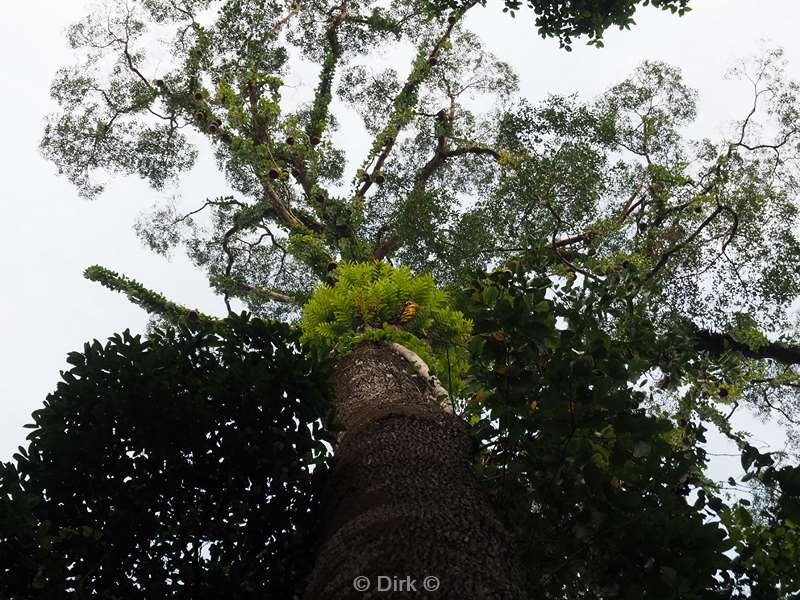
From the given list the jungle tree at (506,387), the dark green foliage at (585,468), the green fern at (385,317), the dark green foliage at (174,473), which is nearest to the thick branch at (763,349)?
the jungle tree at (506,387)

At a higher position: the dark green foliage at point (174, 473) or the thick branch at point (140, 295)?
the thick branch at point (140, 295)

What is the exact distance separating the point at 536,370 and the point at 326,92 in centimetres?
1159

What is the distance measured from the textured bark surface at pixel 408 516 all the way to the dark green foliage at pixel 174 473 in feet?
1.12

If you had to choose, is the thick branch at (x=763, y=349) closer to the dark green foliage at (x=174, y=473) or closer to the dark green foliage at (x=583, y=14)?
the dark green foliage at (x=583, y=14)

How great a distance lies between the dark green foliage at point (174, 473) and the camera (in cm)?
315

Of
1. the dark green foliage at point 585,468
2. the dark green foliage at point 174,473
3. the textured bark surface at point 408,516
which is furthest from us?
the dark green foliage at point 174,473

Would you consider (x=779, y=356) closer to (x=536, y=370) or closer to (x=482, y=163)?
(x=482, y=163)

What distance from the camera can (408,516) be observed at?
102 inches

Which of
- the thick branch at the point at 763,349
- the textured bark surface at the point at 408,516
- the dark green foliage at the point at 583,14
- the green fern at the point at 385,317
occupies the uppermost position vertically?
the dark green foliage at the point at 583,14

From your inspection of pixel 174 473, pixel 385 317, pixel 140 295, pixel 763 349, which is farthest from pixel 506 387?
pixel 140 295

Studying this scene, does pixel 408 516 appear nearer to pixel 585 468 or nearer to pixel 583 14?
pixel 585 468

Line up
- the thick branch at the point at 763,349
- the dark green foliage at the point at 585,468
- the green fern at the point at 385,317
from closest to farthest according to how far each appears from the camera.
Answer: the dark green foliage at the point at 585,468
the green fern at the point at 385,317
the thick branch at the point at 763,349

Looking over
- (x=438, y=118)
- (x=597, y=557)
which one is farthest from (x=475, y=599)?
(x=438, y=118)

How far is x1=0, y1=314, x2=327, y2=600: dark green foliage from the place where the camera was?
3.15 meters
